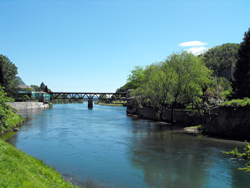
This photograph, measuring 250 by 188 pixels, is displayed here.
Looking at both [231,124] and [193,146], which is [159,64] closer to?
[231,124]

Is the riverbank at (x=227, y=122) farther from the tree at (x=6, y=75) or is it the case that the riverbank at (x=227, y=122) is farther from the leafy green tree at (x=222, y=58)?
the leafy green tree at (x=222, y=58)

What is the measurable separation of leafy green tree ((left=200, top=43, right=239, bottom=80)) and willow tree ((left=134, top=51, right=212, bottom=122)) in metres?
96.5

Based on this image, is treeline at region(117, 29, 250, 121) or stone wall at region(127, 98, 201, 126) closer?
treeline at region(117, 29, 250, 121)

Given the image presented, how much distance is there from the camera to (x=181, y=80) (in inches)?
1551

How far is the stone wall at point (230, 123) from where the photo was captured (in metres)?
26.1

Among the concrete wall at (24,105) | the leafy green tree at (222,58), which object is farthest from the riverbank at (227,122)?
the leafy green tree at (222,58)

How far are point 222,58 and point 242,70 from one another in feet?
414

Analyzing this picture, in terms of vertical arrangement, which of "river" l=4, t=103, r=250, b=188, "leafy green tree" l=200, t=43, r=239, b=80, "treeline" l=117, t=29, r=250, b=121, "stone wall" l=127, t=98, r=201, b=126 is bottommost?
"river" l=4, t=103, r=250, b=188

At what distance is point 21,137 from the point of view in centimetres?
2711

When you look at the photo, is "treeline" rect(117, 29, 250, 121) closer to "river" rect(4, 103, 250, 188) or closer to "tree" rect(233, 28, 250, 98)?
"tree" rect(233, 28, 250, 98)

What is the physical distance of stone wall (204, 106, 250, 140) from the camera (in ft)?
85.5

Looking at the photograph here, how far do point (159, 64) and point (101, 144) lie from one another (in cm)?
2995

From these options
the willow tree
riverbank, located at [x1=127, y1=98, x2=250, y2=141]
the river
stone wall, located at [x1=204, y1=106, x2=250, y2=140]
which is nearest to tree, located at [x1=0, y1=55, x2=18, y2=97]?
the river

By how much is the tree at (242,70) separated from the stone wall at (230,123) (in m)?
6.94
